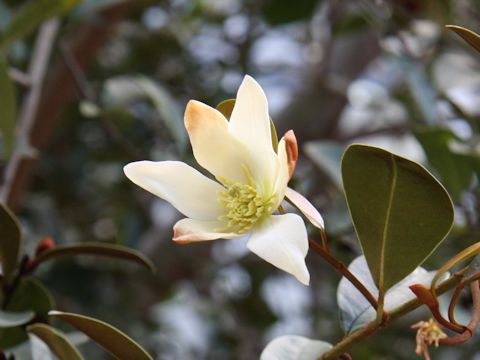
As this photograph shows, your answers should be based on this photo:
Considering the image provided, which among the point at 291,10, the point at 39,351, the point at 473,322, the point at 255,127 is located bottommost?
the point at 291,10

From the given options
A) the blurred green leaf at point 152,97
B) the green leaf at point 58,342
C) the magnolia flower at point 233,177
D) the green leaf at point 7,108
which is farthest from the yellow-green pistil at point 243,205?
the blurred green leaf at point 152,97

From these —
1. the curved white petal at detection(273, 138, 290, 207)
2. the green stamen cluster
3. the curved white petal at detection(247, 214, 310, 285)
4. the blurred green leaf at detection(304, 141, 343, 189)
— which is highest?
the curved white petal at detection(273, 138, 290, 207)

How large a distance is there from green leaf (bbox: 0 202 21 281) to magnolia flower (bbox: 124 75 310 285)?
165 millimetres

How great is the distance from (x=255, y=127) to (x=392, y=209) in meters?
0.10

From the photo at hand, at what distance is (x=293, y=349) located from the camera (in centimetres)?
56

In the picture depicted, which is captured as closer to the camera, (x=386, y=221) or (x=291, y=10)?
(x=386, y=221)

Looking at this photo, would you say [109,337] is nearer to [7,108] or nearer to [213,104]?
[7,108]

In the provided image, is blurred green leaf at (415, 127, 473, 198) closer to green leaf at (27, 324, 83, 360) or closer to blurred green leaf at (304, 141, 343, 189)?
blurred green leaf at (304, 141, 343, 189)

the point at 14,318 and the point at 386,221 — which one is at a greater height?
the point at 386,221

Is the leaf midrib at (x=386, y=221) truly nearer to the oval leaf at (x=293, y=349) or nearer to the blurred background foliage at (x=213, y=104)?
the oval leaf at (x=293, y=349)

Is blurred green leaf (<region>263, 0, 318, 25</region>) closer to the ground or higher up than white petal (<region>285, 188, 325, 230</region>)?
closer to the ground

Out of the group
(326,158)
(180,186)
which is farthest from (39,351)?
(326,158)

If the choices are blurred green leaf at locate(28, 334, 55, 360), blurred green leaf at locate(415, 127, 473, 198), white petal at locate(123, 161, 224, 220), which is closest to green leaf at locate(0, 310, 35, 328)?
blurred green leaf at locate(28, 334, 55, 360)

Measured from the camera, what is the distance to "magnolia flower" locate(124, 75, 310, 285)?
48 centimetres
